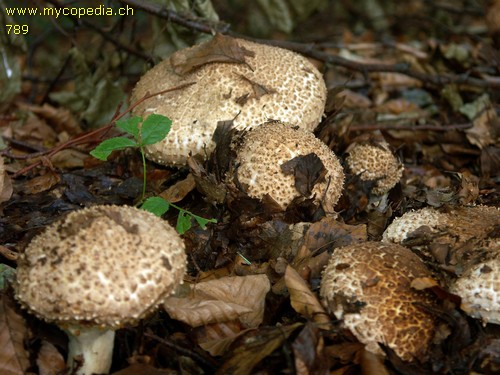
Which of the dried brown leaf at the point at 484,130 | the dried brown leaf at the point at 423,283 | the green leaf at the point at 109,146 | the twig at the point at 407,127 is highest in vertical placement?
the green leaf at the point at 109,146

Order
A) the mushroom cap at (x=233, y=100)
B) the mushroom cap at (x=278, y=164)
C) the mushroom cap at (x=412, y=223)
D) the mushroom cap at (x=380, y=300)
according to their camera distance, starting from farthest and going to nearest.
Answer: the mushroom cap at (x=233, y=100) → the mushroom cap at (x=278, y=164) → the mushroom cap at (x=412, y=223) → the mushroom cap at (x=380, y=300)

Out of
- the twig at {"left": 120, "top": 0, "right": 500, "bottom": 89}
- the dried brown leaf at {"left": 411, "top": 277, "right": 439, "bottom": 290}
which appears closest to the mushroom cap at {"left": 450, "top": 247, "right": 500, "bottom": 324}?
the dried brown leaf at {"left": 411, "top": 277, "right": 439, "bottom": 290}

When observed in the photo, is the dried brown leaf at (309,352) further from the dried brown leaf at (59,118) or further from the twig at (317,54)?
the dried brown leaf at (59,118)

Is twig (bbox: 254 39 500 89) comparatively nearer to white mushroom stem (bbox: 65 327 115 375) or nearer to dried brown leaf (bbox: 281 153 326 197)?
dried brown leaf (bbox: 281 153 326 197)

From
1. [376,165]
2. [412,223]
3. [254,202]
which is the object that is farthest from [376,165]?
[254,202]

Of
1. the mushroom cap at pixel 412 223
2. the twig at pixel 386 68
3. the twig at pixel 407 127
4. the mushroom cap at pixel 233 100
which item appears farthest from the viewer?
the twig at pixel 386 68

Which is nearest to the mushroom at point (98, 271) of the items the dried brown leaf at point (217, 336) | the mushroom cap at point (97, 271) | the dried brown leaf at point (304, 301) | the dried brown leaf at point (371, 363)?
the mushroom cap at point (97, 271)

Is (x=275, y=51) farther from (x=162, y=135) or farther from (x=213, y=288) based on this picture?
(x=213, y=288)
